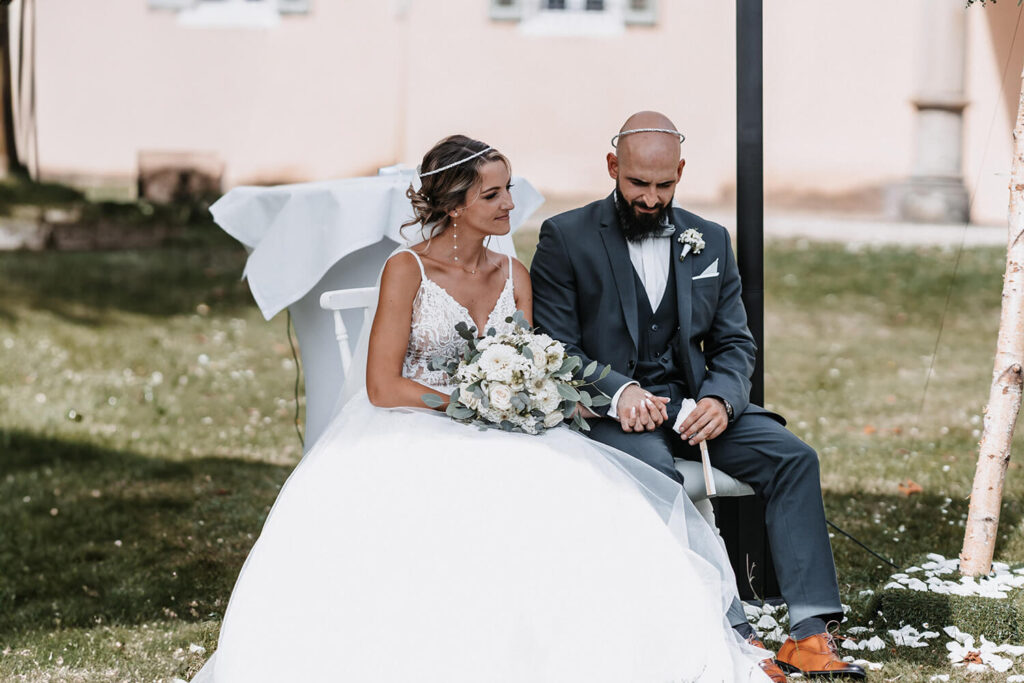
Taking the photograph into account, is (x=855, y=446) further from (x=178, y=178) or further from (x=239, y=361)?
(x=178, y=178)

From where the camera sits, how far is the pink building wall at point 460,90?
40.5ft

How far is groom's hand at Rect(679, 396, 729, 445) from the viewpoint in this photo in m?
3.63

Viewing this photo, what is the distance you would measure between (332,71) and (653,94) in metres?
3.61

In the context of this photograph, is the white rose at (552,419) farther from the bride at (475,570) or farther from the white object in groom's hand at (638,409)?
→ the white object in groom's hand at (638,409)

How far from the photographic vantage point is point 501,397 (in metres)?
3.25

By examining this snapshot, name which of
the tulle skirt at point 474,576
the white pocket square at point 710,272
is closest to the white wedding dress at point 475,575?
the tulle skirt at point 474,576

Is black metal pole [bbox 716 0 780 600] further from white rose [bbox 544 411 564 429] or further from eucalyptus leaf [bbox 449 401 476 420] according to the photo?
eucalyptus leaf [bbox 449 401 476 420]

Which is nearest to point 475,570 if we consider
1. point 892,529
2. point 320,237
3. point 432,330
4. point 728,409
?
point 432,330

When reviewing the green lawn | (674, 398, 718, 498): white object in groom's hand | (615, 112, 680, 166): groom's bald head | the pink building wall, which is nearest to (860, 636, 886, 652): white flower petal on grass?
the green lawn

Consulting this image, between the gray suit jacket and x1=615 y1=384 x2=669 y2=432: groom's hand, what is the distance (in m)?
0.14

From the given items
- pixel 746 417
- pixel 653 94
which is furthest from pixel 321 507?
pixel 653 94

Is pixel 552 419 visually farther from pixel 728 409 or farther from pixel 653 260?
pixel 653 260

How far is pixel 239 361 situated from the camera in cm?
893

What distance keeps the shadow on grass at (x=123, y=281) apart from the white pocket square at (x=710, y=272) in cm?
723
